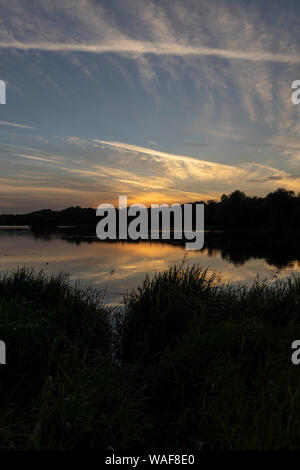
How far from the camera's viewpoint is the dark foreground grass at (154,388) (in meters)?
3.49

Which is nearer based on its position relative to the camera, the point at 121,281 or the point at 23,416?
the point at 23,416

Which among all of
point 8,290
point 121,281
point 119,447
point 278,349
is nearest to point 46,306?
point 8,290

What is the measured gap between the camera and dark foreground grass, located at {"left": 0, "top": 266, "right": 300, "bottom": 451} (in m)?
3.49

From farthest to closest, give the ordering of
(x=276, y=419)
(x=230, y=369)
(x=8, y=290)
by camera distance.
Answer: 1. (x=8, y=290)
2. (x=230, y=369)
3. (x=276, y=419)

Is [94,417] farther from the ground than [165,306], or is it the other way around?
[165,306]

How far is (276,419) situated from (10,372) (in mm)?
3470

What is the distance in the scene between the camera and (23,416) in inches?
149

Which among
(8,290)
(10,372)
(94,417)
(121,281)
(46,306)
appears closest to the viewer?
(94,417)

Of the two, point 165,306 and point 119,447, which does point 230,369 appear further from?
point 165,306

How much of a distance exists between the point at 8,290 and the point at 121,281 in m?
9.10

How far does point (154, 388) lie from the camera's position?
4660 millimetres
